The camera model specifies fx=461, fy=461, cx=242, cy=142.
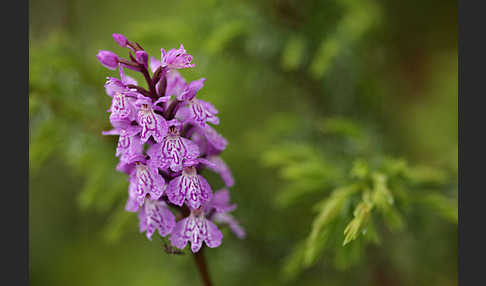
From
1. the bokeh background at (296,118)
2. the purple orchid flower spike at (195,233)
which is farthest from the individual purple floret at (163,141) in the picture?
the bokeh background at (296,118)

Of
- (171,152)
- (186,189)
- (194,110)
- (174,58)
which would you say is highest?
(174,58)

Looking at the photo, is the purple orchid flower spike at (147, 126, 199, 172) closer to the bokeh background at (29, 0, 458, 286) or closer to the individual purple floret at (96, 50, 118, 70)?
the individual purple floret at (96, 50, 118, 70)

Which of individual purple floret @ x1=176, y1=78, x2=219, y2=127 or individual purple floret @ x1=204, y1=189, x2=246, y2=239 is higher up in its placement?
individual purple floret @ x1=176, y1=78, x2=219, y2=127

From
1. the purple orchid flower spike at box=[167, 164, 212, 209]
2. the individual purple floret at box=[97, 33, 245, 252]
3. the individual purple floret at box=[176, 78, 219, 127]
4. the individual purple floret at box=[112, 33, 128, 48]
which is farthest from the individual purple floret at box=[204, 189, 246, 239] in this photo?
the individual purple floret at box=[112, 33, 128, 48]

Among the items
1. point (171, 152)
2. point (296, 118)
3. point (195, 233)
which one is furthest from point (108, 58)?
point (296, 118)

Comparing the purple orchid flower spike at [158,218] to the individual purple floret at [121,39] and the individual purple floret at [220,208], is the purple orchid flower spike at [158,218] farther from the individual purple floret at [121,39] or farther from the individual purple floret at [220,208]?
the individual purple floret at [121,39]

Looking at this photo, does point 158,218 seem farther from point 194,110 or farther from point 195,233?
point 194,110
